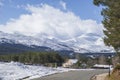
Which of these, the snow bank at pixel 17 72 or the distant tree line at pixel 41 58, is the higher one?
the distant tree line at pixel 41 58

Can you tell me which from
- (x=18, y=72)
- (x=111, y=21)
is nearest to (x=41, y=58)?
(x=18, y=72)

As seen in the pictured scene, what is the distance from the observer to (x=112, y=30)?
35531 mm

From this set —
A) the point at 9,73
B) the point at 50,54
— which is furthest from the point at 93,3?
the point at 50,54

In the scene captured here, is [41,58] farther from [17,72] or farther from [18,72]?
[17,72]

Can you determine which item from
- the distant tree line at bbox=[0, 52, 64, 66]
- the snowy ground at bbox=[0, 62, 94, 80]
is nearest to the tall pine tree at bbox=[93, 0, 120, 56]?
the snowy ground at bbox=[0, 62, 94, 80]

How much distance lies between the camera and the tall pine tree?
109 ft

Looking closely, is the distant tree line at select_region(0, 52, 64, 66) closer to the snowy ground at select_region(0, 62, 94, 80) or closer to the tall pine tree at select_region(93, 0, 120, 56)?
the snowy ground at select_region(0, 62, 94, 80)

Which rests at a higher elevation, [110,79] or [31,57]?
[31,57]

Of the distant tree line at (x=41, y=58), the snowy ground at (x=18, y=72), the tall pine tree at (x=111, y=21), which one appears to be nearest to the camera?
the tall pine tree at (x=111, y=21)

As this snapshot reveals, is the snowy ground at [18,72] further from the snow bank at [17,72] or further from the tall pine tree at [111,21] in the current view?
the tall pine tree at [111,21]

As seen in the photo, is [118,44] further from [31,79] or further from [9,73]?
[9,73]

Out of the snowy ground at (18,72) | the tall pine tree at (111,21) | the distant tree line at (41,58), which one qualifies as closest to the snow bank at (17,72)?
the snowy ground at (18,72)

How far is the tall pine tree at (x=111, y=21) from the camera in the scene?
109 ft

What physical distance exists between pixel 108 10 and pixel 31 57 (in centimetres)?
11582
